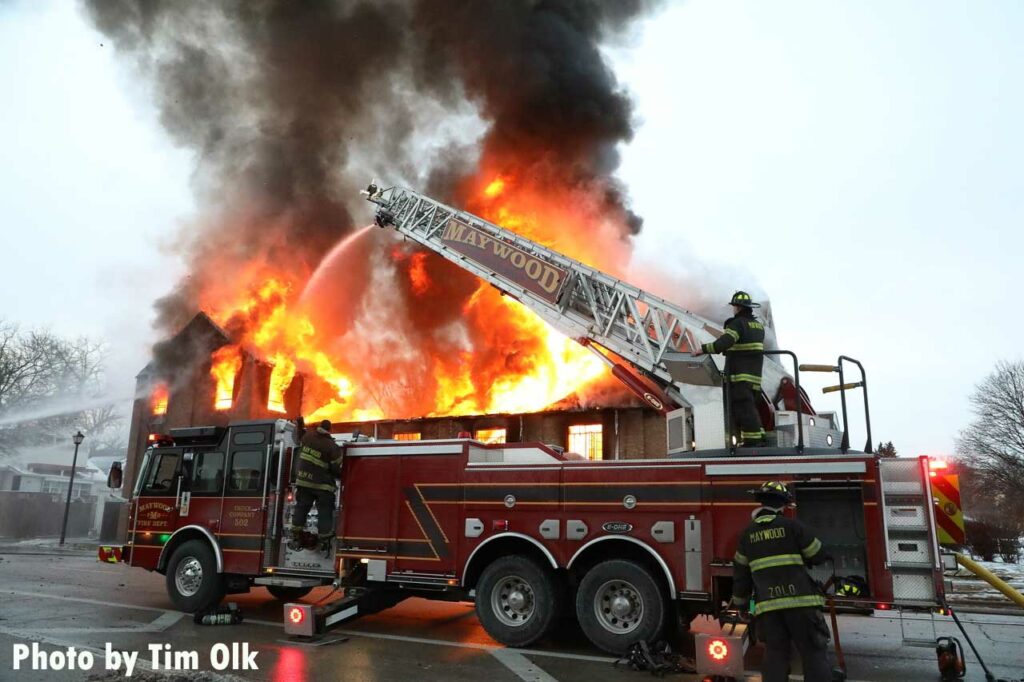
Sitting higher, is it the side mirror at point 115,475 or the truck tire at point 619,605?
the side mirror at point 115,475

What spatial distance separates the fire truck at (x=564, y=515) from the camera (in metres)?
6.14

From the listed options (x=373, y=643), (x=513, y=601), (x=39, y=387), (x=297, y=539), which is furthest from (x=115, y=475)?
(x=39, y=387)

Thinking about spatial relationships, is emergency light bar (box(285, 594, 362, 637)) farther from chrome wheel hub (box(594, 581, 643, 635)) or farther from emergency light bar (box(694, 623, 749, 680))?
emergency light bar (box(694, 623, 749, 680))

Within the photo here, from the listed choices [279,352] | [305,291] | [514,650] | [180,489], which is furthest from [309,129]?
[514,650]

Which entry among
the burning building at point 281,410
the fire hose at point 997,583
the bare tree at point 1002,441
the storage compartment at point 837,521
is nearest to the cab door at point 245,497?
the storage compartment at point 837,521

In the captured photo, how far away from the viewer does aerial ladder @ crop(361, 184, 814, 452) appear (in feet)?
27.7

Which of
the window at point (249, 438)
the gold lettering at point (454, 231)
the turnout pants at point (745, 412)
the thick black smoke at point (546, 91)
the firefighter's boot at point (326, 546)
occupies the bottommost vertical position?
the firefighter's boot at point (326, 546)

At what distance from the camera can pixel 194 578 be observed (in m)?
8.86

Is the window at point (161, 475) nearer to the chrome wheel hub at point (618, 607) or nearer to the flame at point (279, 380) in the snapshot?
the chrome wheel hub at point (618, 607)

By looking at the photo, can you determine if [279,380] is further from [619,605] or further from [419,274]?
[619,605]

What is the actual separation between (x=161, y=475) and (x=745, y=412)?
304 inches

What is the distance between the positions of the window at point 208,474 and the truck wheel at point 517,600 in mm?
3949

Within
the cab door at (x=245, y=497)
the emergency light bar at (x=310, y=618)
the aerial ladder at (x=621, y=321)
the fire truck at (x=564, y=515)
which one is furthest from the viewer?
the cab door at (x=245, y=497)

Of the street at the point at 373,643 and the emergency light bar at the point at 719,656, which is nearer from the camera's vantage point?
the emergency light bar at the point at 719,656
